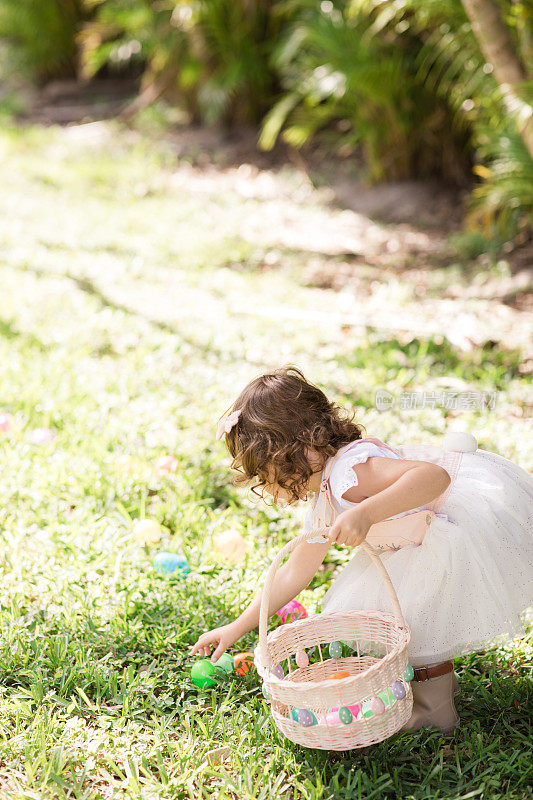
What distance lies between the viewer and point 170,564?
107 inches

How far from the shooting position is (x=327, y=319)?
16.3 ft

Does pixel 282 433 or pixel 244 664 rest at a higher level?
pixel 282 433

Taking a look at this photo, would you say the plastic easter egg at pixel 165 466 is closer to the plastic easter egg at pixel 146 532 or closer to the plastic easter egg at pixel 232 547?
the plastic easter egg at pixel 146 532

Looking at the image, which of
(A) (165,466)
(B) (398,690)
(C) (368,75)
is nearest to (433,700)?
(B) (398,690)

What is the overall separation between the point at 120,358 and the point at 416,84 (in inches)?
161

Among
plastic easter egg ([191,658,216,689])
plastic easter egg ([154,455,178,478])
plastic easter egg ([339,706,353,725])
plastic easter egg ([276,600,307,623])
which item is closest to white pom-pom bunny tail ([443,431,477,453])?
plastic easter egg ([276,600,307,623])

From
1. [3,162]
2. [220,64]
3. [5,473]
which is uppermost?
[220,64]

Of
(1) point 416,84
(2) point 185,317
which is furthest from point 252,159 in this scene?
(2) point 185,317

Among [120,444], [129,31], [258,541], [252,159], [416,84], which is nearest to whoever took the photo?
[258,541]

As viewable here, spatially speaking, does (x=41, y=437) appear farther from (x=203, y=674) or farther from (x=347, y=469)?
(x=347, y=469)

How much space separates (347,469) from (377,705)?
0.55 metres

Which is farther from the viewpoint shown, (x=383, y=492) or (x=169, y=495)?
(x=169, y=495)

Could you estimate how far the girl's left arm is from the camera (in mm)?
1858

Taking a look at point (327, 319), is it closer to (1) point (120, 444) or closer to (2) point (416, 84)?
(1) point (120, 444)
